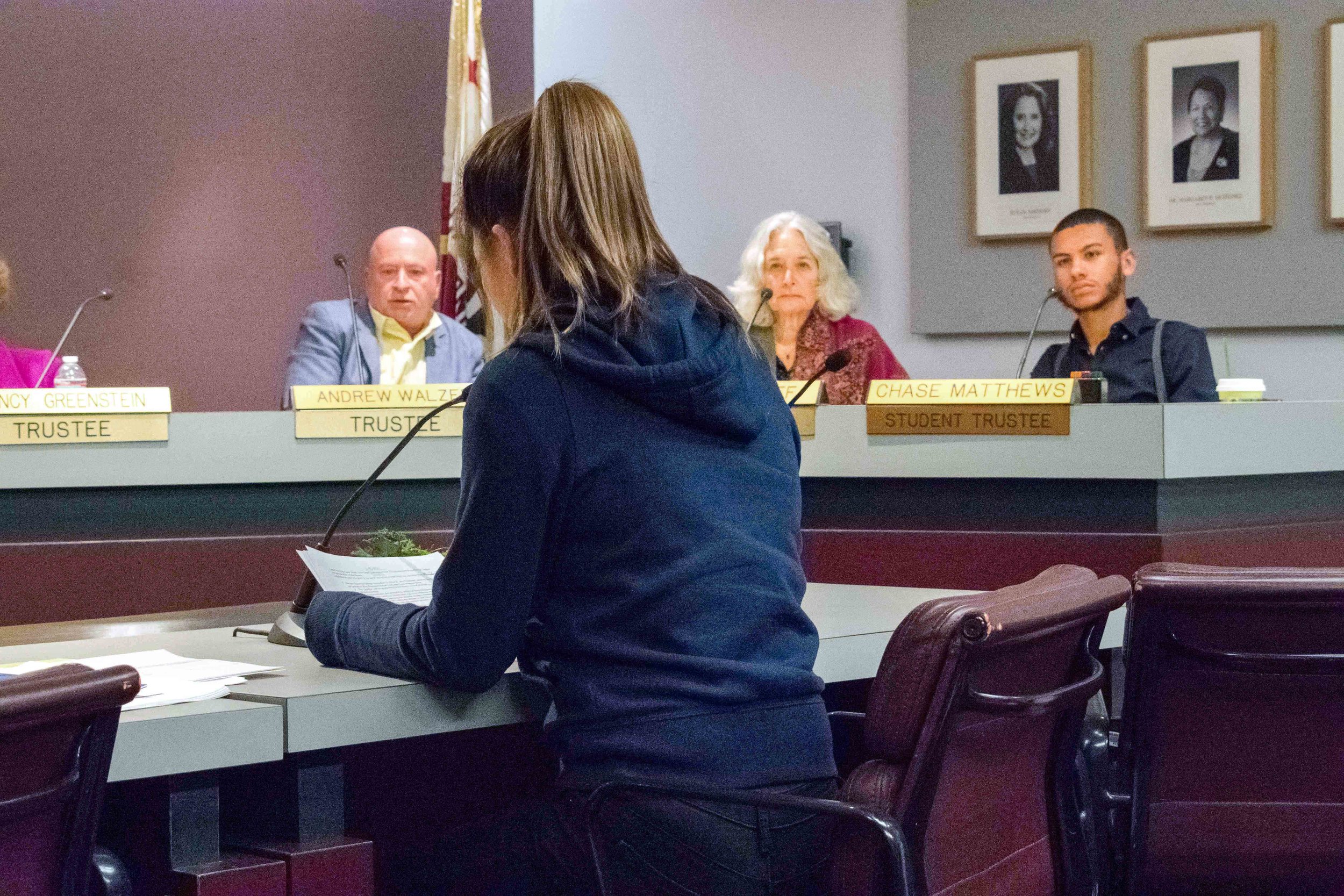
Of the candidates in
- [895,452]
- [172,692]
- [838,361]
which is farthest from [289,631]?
[895,452]

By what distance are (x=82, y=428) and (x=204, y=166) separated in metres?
2.64

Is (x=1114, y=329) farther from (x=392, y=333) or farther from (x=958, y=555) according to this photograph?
(x=392, y=333)

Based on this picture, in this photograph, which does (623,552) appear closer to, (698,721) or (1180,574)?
(698,721)

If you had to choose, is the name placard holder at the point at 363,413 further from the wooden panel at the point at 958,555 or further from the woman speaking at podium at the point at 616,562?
the woman speaking at podium at the point at 616,562

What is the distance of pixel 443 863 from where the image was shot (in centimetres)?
144

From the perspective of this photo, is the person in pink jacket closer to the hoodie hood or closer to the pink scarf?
the pink scarf

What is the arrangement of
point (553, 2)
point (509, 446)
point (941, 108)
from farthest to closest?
1. point (553, 2)
2. point (941, 108)
3. point (509, 446)

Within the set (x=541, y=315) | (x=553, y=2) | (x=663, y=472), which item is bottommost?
(x=663, y=472)

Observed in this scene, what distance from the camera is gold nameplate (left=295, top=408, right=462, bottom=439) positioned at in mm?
2949

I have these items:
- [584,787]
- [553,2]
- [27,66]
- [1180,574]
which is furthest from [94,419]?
[553,2]

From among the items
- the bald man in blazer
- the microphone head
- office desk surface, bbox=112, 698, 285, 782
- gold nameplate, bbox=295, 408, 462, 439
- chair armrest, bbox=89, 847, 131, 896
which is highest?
the bald man in blazer

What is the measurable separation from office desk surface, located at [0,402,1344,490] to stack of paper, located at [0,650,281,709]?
1.40 meters

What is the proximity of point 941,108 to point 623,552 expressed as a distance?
4340mm

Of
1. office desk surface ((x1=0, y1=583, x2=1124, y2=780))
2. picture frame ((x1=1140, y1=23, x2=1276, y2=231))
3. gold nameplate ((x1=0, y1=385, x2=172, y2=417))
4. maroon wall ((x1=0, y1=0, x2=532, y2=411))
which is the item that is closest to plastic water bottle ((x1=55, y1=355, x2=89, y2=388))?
gold nameplate ((x1=0, y1=385, x2=172, y2=417))
